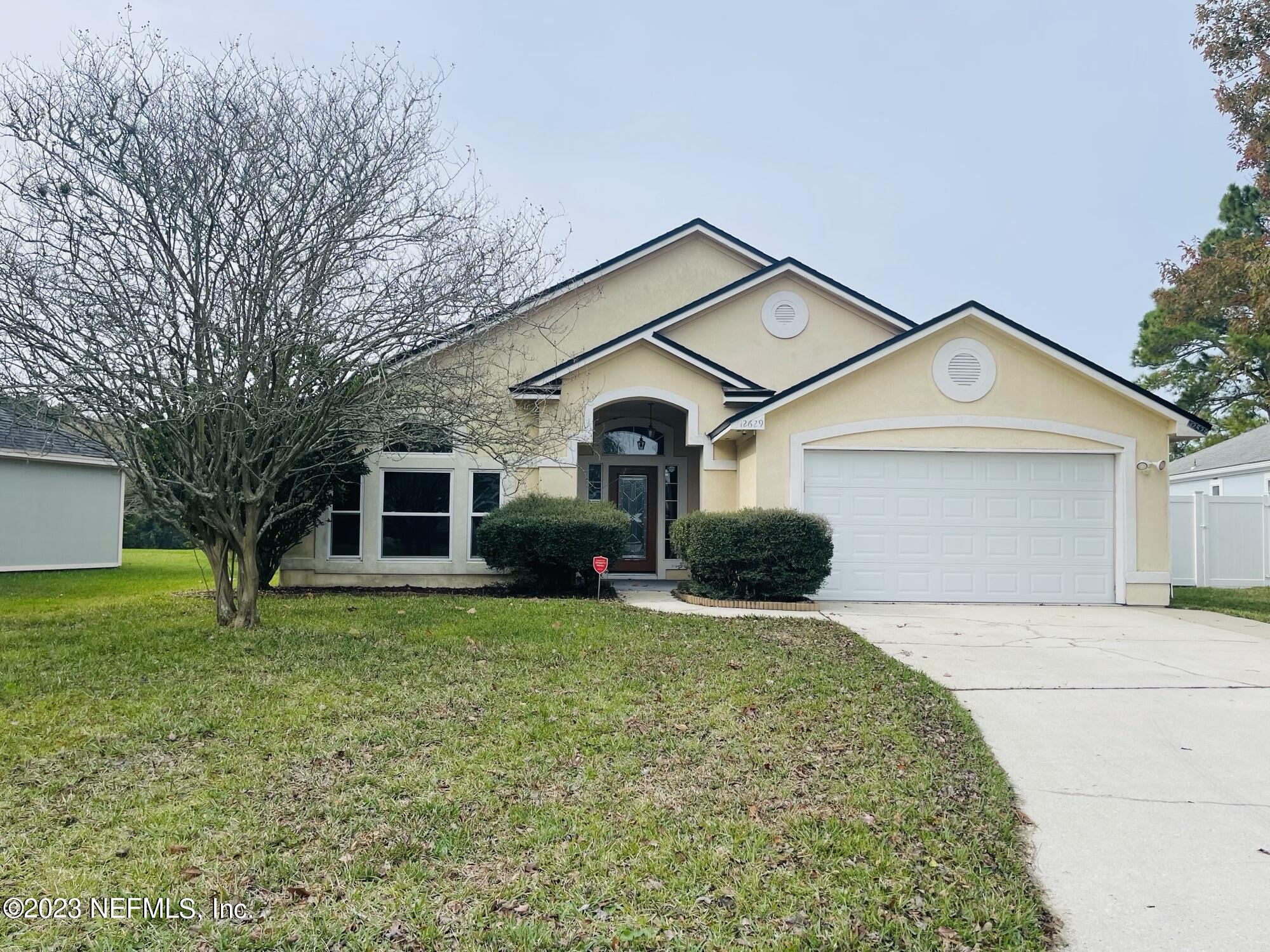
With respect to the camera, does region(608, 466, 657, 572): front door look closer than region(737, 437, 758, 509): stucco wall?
No

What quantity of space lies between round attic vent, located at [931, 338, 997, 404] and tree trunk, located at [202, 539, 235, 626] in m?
10.6

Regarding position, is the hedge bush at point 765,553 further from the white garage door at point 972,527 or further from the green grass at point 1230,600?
the green grass at point 1230,600

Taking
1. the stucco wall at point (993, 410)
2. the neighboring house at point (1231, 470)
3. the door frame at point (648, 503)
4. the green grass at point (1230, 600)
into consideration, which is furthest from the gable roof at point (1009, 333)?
the neighboring house at point (1231, 470)

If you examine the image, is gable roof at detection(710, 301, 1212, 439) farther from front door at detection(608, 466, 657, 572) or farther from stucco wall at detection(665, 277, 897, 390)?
front door at detection(608, 466, 657, 572)

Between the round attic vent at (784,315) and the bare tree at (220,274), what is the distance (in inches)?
329

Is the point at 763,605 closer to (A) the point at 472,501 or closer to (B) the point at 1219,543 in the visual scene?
(A) the point at 472,501

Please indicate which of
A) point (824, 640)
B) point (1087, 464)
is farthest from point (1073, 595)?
point (824, 640)

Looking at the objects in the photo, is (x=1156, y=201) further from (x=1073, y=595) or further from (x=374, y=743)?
(x=374, y=743)

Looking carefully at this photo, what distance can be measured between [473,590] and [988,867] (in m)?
11.7

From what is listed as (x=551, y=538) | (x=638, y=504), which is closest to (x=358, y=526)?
(x=551, y=538)

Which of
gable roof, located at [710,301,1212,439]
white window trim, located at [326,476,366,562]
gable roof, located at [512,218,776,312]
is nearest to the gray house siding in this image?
white window trim, located at [326,476,366,562]

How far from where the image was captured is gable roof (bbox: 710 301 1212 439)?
12.9 m

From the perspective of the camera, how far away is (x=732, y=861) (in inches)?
147

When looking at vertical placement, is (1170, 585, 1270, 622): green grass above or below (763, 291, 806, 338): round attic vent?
below
